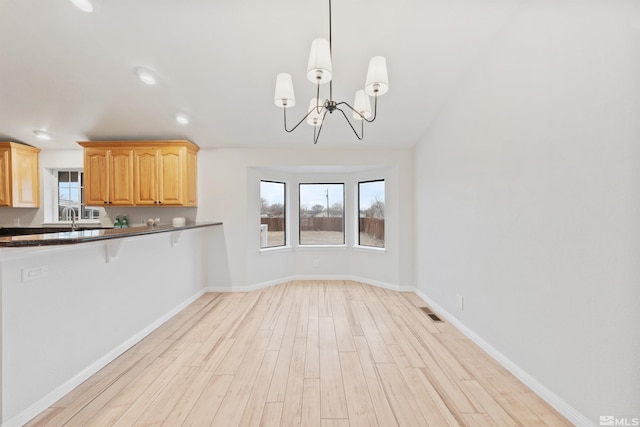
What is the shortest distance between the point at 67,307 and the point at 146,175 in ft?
7.99

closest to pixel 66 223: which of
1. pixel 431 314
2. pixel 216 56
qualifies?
pixel 216 56

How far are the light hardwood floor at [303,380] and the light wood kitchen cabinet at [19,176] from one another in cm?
329

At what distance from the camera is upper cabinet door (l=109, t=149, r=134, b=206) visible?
3967 mm

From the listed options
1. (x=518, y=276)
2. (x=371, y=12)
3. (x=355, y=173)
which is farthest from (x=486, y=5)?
(x=355, y=173)

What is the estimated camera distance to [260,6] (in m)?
2.26

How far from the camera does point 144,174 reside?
398 centimetres

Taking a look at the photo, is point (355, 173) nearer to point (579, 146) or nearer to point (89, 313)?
point (579, 146)

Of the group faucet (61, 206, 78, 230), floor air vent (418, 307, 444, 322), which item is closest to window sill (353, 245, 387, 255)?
floor air vent (418, 307, 444, 322)

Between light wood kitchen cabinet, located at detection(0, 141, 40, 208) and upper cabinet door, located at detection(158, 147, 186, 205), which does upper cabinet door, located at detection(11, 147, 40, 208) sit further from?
upper cabinet door, located at detection(158, 147, 186, 205)

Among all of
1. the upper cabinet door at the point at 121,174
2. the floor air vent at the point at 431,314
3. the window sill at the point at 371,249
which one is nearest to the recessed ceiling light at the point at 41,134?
the upper cabinet door at the point at 121,174

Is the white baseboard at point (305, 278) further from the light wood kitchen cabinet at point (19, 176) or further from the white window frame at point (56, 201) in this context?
the light wood kitchen cabinet at point (19, 176)

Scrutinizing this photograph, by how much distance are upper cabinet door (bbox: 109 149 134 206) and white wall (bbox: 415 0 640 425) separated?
4325 mm

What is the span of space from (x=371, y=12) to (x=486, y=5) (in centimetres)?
88

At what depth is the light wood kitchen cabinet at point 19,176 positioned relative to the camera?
162 inches
